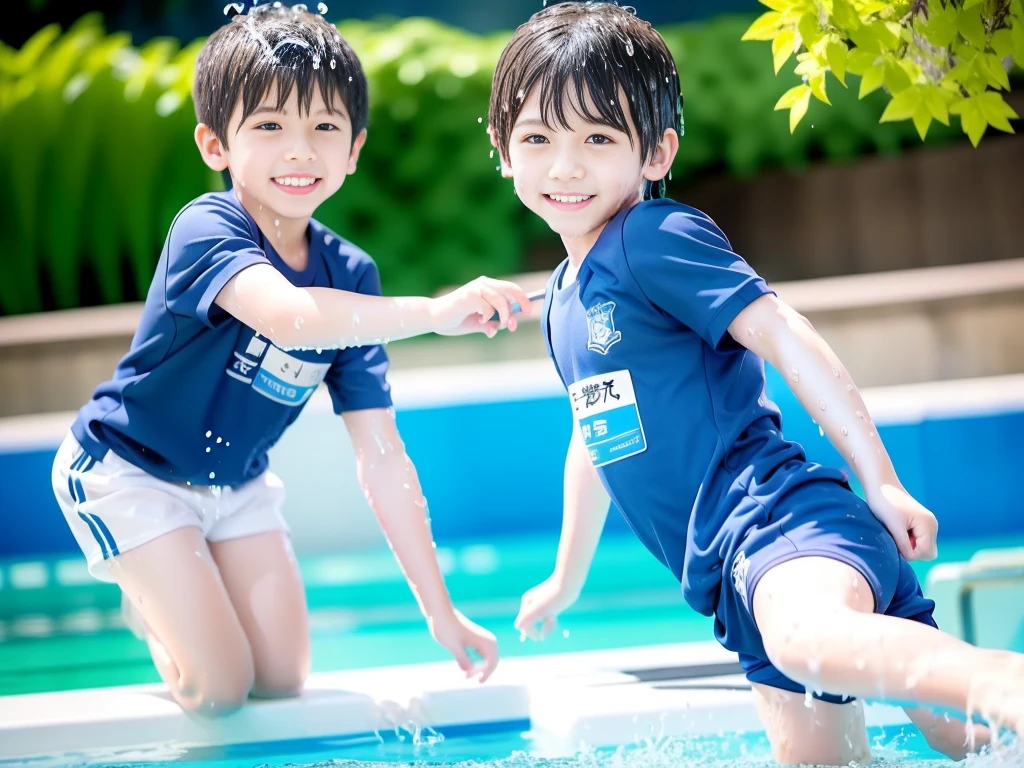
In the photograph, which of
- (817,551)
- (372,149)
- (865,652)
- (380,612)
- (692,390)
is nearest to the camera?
(865,652)

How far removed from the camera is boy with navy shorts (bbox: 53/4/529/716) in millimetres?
2369

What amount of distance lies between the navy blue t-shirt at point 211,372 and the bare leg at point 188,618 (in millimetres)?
170

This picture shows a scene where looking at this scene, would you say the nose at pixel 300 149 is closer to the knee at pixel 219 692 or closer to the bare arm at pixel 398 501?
the bare arm at pixel 398 501

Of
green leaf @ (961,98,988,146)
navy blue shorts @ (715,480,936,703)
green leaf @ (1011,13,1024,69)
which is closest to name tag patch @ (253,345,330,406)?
navy blue shorts @ (715,480,936,703)

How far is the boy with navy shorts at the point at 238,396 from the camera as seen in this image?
7.77 feet

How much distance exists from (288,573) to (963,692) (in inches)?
64.7

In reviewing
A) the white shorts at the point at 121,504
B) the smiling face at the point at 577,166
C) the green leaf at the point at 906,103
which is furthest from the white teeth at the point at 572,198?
the white shorts at the point at 121,504

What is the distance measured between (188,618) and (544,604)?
0.75m

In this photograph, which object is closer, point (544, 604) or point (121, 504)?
point (544, 604)

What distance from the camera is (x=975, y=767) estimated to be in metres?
1.79

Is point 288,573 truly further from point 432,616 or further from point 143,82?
point 143,82

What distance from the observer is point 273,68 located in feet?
7.72

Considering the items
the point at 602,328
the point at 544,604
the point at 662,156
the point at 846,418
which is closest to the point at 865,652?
the point at 846,418

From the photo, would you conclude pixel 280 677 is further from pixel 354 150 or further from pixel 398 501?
pixel 354 150
